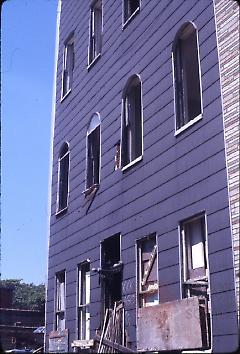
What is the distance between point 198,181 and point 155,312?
6.86 feet

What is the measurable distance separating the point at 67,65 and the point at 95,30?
76.3 inches

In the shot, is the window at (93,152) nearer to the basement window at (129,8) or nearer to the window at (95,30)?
the window at (95,30)

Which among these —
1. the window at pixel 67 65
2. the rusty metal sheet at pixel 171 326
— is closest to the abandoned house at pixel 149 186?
the rusty metal sheet at pixel 171 326

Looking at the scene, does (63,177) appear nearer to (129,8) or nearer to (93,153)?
(93,153)

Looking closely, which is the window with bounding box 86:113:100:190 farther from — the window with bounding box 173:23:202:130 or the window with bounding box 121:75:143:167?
the window with bounding box 173:23:202:130

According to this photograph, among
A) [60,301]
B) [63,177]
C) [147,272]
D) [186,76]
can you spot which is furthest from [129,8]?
[60,301]

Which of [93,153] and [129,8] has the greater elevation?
[129,8]

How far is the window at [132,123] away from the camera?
10625mm

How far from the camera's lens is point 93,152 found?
12.6m

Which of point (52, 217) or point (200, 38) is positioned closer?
point (200, 38)

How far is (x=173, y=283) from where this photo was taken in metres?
8.16

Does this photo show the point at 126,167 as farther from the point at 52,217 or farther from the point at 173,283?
the point at 52,217

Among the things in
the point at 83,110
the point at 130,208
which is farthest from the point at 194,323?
the point at 83,110

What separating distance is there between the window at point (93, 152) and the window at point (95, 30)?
1.88 meters
